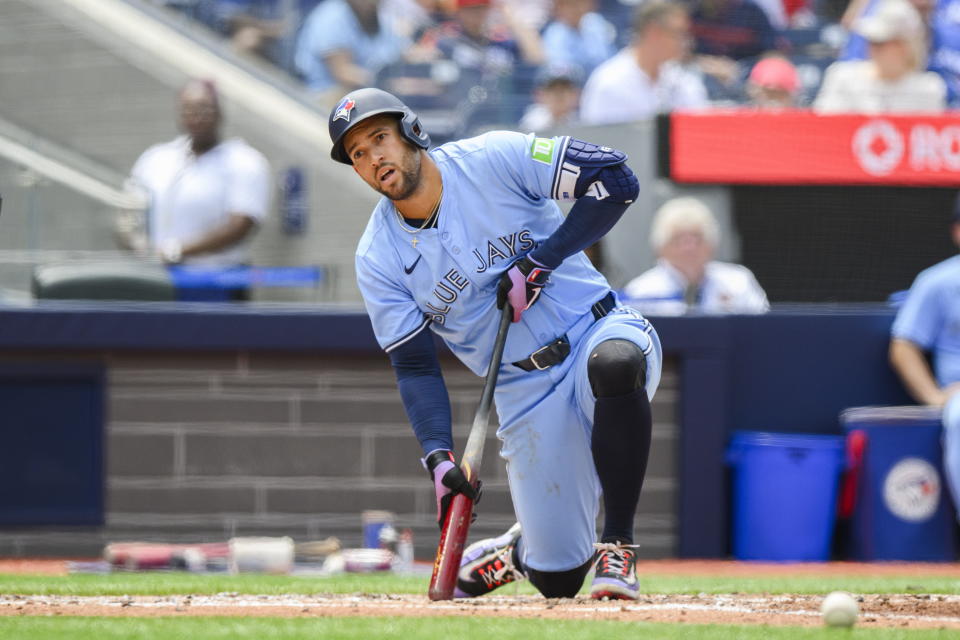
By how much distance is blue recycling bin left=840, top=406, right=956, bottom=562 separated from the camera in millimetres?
7688

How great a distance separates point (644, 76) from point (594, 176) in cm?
465

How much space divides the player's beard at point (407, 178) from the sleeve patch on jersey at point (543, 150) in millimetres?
363

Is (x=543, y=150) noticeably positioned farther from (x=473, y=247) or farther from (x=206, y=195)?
(x=206, y=195)

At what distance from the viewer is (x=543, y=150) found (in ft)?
15.9

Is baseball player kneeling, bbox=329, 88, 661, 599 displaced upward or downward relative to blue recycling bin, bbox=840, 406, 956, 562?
upward

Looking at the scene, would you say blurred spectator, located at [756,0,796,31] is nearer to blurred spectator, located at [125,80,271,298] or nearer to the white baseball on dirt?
blurred spectator, located at [125,80,271,298]

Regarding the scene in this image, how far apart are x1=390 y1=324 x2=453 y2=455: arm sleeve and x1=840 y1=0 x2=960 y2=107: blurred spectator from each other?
5.57 meters

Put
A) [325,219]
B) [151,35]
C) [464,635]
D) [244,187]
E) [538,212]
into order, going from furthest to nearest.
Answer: [151,35] < [325,219] < [244,187] < [538,212] < [464,635]

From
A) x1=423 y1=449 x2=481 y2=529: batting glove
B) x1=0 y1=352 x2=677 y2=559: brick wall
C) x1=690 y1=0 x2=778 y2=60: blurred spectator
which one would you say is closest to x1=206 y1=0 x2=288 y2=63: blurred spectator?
x1=690 y1=0 x2=778 y2=60: blurred spectator

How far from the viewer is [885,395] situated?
8070mm

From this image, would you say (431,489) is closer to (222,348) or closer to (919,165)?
(222,348)

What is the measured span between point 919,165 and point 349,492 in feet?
12.3

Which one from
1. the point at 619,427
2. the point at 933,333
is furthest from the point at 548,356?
the point at 933,333

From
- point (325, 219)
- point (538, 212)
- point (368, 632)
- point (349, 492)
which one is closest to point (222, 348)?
point (349, 492)
